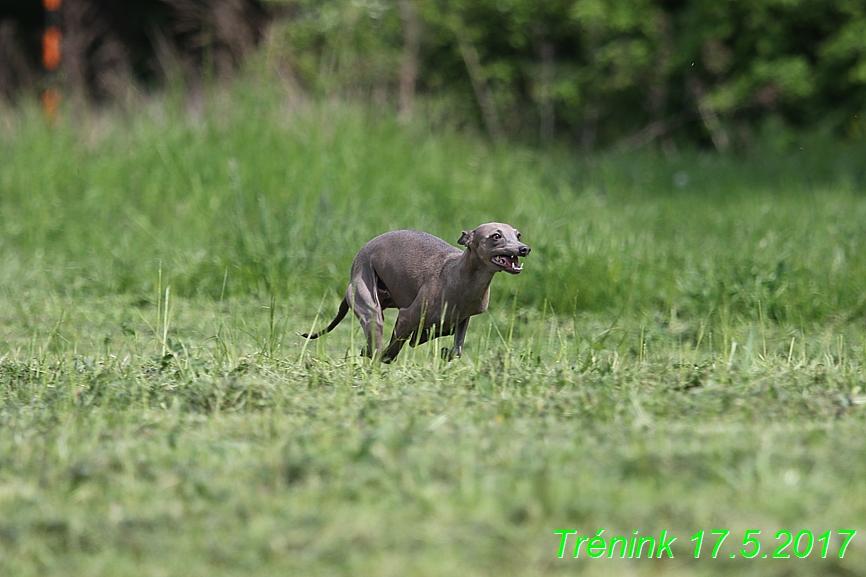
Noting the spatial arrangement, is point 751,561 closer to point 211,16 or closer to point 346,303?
point 346,303

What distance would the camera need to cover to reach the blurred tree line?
13.3 m

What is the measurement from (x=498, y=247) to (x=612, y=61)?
10.9 meters

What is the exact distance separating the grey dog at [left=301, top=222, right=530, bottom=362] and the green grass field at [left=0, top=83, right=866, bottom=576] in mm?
142

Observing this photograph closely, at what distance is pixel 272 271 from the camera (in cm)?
679

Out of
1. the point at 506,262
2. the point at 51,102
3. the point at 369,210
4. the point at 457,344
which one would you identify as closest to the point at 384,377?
the point at 457,344

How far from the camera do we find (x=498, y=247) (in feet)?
14.3

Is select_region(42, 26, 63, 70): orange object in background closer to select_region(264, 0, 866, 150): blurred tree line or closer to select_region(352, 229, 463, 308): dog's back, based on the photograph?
select_region(264, 0, 866, 150): blurred tree line

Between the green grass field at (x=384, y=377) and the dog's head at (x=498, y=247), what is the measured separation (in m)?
0.39

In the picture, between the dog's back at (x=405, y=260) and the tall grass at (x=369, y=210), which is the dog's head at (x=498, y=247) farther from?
the tall grass at (x=369, y=210)

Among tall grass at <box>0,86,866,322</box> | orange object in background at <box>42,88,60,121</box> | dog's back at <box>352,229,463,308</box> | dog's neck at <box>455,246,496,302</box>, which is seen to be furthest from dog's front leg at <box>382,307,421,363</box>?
orange object in background at <box>42,88,60,121</box>

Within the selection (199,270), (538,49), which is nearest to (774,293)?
(199,270)

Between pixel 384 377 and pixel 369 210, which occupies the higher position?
pixel 369 210

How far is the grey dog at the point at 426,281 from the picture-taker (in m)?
4.42

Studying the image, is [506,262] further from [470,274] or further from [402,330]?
[402,330]
